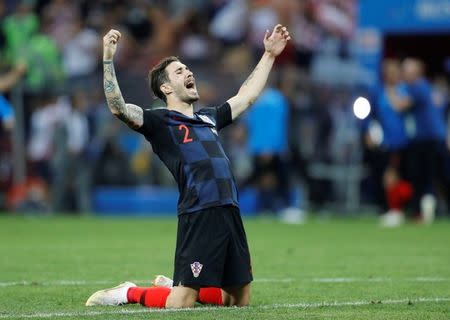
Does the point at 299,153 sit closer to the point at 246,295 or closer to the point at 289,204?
the point at 289,204

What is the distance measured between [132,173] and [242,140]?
2104mm

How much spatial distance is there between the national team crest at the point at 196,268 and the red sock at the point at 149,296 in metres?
0.34

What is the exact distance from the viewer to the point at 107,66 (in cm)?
777

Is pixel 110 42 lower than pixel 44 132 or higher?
higher

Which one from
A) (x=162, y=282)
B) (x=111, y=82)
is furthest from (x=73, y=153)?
(x=111, y=82)

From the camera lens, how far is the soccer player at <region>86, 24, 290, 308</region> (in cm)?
772

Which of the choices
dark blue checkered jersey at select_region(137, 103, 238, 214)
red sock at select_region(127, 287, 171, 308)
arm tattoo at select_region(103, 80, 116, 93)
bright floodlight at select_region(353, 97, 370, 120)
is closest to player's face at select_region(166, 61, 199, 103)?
dark blue checkered jersey at select_region(137, 103, 238, 214)

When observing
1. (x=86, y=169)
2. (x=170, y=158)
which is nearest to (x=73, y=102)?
(x=86, y=169)

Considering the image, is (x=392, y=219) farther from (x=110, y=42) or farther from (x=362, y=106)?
(x=110, y=42)

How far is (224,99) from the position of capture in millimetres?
21031

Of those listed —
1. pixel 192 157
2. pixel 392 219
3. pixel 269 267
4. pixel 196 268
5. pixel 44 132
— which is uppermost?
pixel 44 132

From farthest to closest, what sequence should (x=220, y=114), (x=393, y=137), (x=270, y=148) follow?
(x=270, y=148), (x=393, y=137), (x=220, y=114)

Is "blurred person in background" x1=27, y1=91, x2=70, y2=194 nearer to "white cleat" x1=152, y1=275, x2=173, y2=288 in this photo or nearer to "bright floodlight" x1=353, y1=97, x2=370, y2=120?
"bright floodlight" x1=353, y1=97, x2=370, y2=120

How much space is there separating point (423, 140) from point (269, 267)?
8049 millimetres
